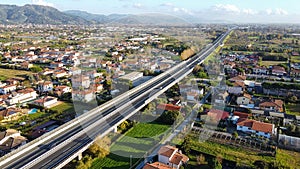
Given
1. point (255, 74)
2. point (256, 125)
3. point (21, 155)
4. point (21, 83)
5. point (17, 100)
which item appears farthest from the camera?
point (255, 74)

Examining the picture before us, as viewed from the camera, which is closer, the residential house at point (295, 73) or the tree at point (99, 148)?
the tree at point (99, 148)

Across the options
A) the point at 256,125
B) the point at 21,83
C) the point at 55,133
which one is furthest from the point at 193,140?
the point at 21,83

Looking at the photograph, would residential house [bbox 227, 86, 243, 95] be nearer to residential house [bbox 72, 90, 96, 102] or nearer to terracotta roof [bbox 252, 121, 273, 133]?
terracotta roof [bbox 252, 121, 273, 133]

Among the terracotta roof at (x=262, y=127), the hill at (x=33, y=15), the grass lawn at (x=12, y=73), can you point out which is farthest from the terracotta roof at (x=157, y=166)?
the hill at (x=33, y=15)

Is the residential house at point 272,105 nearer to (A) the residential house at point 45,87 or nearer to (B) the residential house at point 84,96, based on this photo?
(B) the residential house at point 84,96

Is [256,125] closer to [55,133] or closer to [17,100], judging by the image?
[55,133]

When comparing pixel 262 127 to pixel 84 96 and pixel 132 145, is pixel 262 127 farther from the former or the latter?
pixel 84 96
